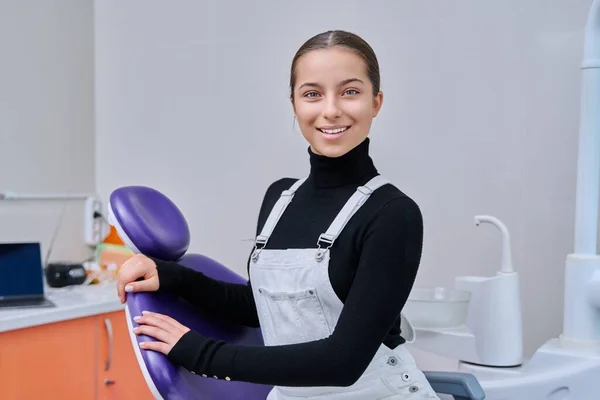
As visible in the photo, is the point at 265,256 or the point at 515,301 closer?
the point at 265,256

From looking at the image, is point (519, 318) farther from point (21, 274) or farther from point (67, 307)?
point (21, 274)

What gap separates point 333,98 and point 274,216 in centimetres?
26

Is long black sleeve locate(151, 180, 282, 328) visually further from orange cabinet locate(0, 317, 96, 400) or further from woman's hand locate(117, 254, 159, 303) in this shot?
orange cabinet locate(0, 317, 96, 400)

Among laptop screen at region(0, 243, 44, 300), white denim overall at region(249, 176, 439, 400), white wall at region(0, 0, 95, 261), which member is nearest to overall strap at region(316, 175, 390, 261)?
white denim overall at region(249, 176, 439, 400)

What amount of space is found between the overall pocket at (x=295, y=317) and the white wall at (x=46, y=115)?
160 centimetres

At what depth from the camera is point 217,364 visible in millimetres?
933

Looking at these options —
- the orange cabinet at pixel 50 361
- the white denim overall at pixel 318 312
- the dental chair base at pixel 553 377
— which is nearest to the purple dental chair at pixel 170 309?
the white denim overall at pixel 318 312

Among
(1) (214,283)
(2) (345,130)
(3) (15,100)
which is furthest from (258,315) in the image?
(3) (15,100)

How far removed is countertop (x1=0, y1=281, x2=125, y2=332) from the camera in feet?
5.76

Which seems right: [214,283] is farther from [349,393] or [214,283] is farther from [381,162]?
[381,162]

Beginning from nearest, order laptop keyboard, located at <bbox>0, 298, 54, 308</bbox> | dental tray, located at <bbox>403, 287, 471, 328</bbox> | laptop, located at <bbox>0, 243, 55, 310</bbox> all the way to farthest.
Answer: dental tray, located at <bbox>403, 287, 471, 328</bbox>
laptop keyboard, located at <bbox>0, 298, 54, 308</bbox>
laptop, located at <bbox>0, 243, 55, 310</bbox>

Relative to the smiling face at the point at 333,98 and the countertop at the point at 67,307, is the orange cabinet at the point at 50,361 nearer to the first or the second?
the countertop at the point at 67,307

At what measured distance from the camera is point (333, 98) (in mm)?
986

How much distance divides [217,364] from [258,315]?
0.70ft
